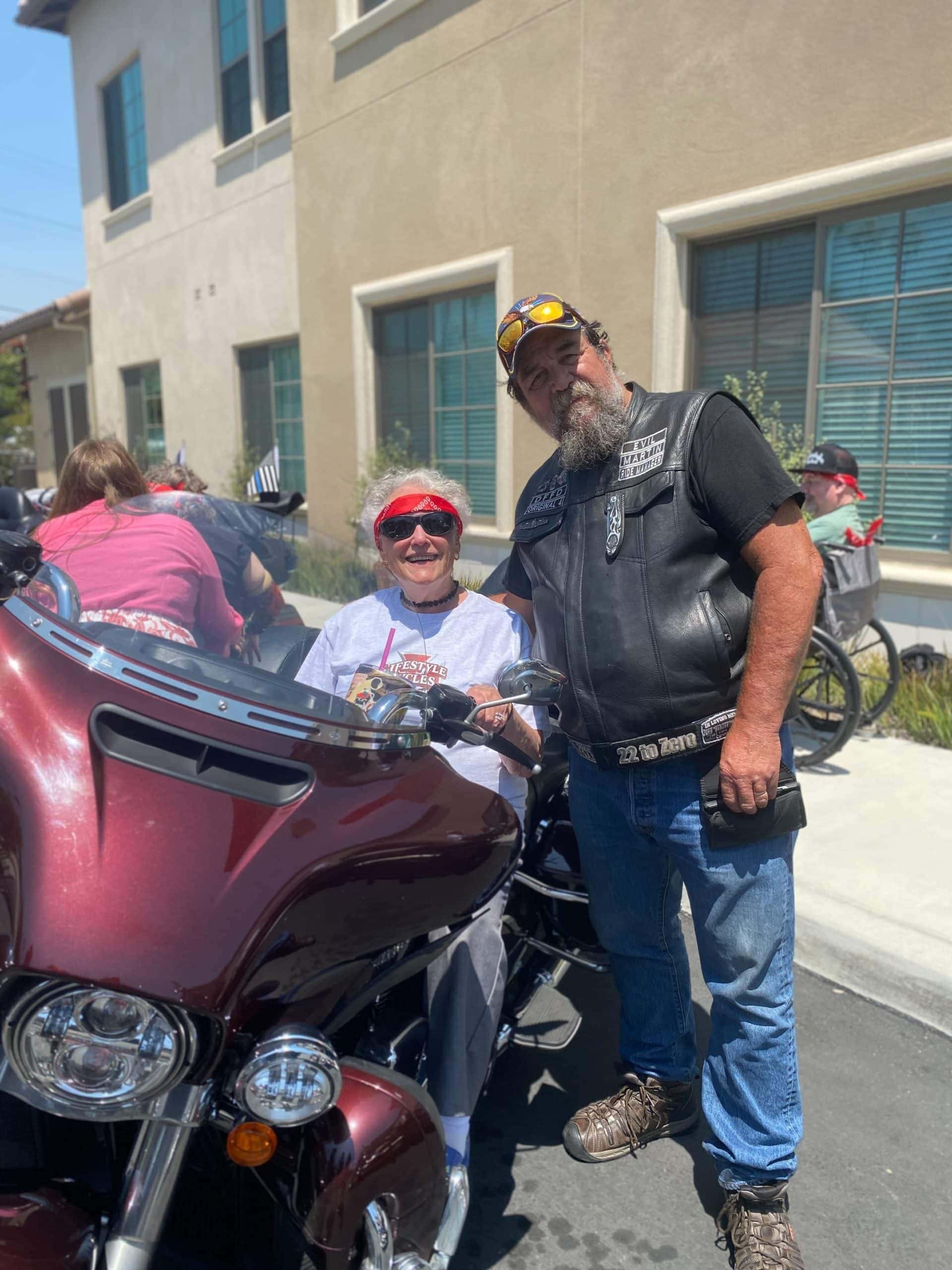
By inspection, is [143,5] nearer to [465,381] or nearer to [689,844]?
[465,381]

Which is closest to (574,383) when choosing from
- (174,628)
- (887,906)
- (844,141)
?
(174,628)

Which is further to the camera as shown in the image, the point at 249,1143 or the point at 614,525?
the point at 614,525

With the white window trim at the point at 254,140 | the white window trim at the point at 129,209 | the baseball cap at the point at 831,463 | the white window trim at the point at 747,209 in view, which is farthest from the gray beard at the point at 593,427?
the white window trim at the point at 129,209

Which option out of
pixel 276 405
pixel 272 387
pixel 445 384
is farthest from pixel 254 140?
pixel 445 384

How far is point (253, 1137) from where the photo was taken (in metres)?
1.36

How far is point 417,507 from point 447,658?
0.37 meters

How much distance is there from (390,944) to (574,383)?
4.37 ft

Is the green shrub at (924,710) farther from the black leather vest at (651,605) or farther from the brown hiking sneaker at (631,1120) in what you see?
the black leather vest at (651,605)

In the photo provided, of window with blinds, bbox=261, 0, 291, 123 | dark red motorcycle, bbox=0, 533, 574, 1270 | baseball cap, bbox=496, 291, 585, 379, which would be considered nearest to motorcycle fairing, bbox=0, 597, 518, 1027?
dark red motorcycle, bbox=0, 533, 574, 1270

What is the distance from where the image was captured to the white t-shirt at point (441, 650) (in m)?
2.27

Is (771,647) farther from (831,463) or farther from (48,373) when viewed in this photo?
(48,373)

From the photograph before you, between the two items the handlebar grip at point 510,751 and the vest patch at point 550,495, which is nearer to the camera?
the handlebar grip at point 510,751

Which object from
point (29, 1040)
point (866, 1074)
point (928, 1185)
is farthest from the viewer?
point (866, 1074)

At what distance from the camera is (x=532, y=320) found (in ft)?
7.13
